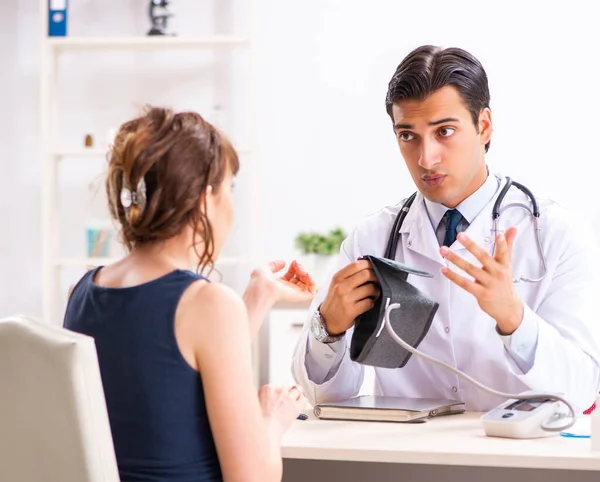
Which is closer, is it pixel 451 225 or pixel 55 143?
pixel 451 225

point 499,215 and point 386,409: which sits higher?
point 499,215

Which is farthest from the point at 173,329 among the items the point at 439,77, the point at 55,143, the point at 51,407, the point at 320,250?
the point at 55,143

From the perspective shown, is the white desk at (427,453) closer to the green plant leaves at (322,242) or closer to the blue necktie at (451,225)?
the blue necktie at (451,225)

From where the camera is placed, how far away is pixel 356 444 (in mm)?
1439

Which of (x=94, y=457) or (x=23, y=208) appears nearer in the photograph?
(x=94, y=457)

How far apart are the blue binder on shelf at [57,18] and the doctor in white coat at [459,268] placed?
245cm

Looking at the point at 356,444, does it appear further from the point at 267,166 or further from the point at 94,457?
the point at 267,166

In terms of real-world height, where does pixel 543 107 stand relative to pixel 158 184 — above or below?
above

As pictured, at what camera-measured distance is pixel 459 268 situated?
179 centimetres

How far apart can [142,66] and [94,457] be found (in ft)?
11.0

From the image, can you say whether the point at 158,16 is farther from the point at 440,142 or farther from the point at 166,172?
the point at 166,172

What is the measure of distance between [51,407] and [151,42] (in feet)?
10.2

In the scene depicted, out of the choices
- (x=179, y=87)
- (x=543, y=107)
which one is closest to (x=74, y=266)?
(x=179, y=87)

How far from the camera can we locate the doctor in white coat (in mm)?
1810
